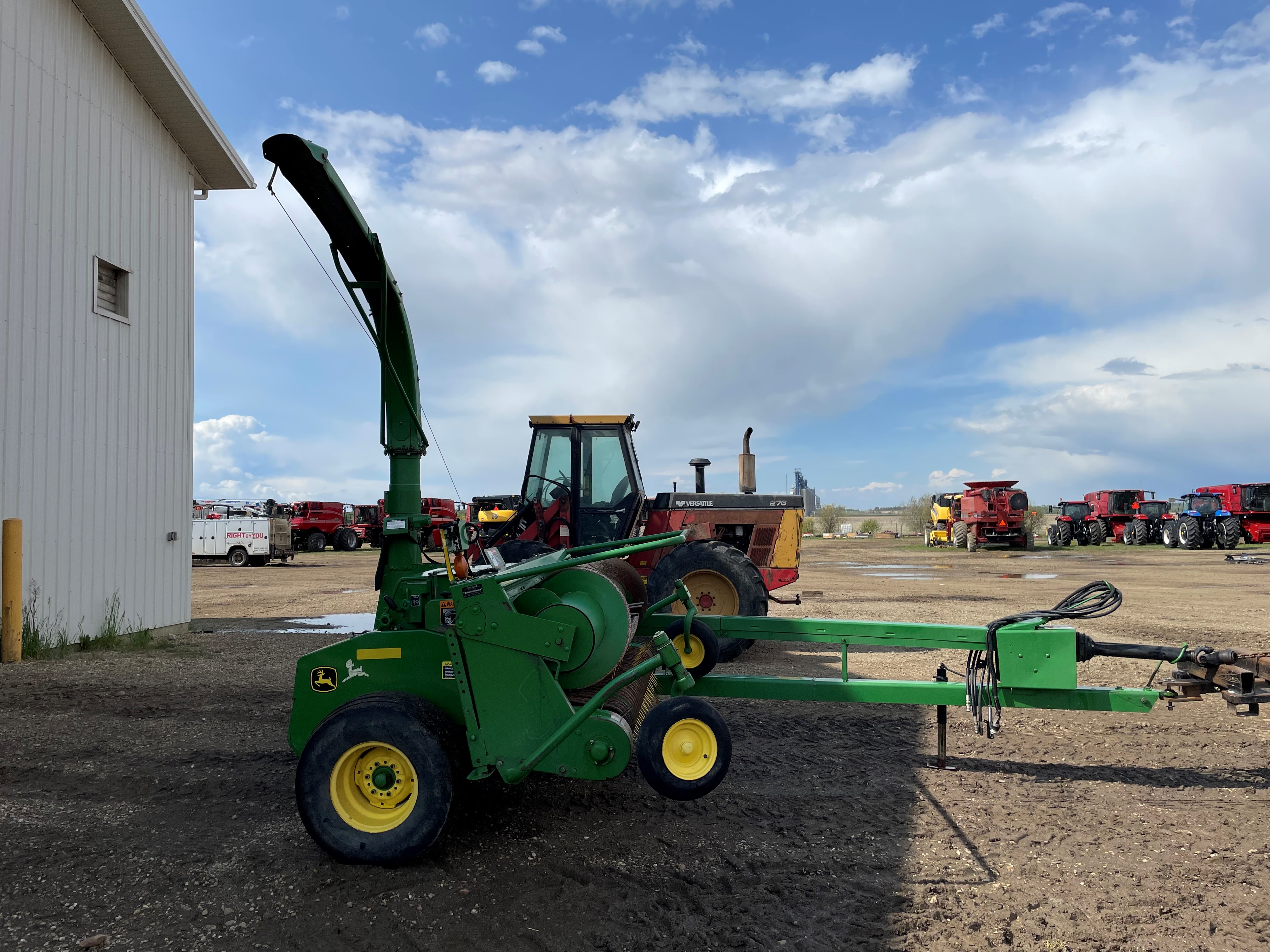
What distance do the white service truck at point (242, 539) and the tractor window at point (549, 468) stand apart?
20.0 m

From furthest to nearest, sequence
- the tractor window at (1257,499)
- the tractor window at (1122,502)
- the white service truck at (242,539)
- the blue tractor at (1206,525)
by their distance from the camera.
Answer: the tractor window at (1122,502)
the blue tractor at (1206,525)
the tractor window at (1257,499)
the white service truck at (242,539)

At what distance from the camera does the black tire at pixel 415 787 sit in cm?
369

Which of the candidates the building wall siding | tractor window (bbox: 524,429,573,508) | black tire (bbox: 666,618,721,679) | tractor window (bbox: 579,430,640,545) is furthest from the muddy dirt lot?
tractor window (bbox: 524,429,573,508)

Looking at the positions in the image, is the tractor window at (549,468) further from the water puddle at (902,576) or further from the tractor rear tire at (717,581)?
the water puddle at (902,576)

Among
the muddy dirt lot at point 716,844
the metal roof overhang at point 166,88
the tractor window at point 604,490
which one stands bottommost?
the muddy dirt lot at point 716,844

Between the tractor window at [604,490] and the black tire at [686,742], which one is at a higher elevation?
the tractor window at [604,490]

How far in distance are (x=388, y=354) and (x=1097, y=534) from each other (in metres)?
38.8

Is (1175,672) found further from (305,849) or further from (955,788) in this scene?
(305,849)

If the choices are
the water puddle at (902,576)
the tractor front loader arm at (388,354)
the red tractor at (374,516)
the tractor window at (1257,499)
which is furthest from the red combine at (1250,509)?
the tractor front loader arm at (388,354)

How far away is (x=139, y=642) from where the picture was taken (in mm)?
10391

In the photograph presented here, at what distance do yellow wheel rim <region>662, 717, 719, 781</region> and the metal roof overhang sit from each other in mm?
11403

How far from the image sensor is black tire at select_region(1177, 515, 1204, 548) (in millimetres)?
32094

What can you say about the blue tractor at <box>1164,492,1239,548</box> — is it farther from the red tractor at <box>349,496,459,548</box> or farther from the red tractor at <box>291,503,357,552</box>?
the red tractor at <box>291,503,357,552</box>

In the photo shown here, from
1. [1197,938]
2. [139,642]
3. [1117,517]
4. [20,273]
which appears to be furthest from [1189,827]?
[1117,517]
